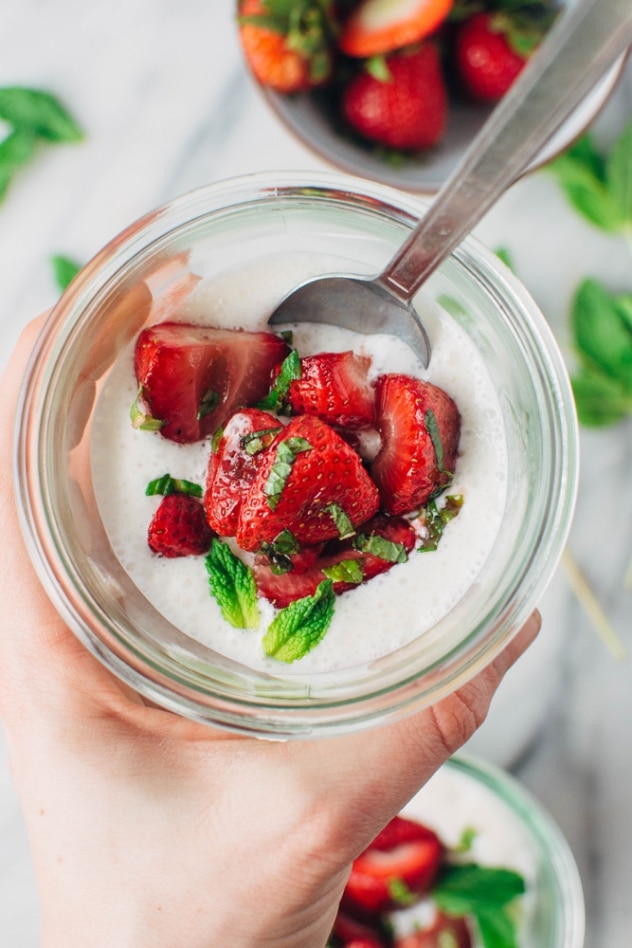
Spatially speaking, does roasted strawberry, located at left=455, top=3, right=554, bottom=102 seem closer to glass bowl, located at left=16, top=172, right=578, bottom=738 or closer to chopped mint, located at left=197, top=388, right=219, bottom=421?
glass bowl, located at left=16, top=172, right=578, bottom=738

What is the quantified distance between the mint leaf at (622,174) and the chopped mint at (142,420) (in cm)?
90

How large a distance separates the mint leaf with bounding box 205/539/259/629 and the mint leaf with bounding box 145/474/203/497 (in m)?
0.06

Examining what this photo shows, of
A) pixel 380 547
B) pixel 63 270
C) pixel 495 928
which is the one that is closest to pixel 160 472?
pixel 380 547

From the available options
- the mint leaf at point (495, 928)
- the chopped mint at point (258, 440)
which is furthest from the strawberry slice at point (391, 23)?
the mint leaf at point (495, 928)

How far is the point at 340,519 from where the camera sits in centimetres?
95

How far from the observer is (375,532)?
101 centimetres

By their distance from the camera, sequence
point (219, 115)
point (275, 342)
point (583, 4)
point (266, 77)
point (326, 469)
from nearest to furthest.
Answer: point (583, 4), point (326, 469), point (275, 342), point (266, 77), point (219, 115)

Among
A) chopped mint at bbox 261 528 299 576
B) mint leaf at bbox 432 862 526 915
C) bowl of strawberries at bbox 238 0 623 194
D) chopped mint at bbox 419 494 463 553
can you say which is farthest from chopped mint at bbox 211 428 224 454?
mint leaf at bbox 432 862 526 915

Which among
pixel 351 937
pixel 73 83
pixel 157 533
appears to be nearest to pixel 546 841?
pixel 351 937

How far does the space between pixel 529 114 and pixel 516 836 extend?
1.16 m

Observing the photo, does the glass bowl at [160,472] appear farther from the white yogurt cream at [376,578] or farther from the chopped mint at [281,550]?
the chopped mint at [281,550]

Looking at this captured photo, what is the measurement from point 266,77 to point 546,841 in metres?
→ 1.21

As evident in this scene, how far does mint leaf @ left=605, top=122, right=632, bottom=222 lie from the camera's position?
60.2 inches

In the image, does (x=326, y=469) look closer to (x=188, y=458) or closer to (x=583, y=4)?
(x=188, y=458)
